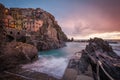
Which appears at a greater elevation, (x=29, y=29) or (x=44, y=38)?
(x=29, y=29)

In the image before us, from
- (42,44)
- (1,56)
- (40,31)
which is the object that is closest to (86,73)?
(1,56)

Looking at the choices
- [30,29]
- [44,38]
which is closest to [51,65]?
[44,38]

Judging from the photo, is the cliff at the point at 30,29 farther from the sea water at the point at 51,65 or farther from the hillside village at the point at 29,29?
the sea water at the point at 51,65

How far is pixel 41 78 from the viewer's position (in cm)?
840

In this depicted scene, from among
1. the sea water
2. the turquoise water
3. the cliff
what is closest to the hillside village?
the cliff

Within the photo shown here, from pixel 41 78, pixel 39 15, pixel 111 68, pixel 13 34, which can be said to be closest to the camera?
pixel 111 68

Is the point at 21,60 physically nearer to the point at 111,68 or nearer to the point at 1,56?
the point at 1,56

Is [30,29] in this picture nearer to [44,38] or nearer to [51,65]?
[44,38]

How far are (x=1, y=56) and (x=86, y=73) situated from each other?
28.2ft

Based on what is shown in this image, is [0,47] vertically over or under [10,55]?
over

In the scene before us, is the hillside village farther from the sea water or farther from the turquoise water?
the turquoise water

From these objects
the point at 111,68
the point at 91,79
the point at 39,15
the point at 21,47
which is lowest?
the point at 91,79

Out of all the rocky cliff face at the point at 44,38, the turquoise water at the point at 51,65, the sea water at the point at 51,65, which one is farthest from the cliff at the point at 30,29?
the turquoise water at the point at 51,65

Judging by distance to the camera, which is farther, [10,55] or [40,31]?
[40,31]
